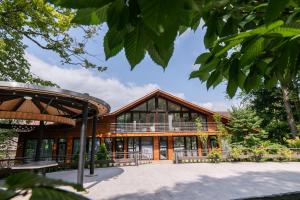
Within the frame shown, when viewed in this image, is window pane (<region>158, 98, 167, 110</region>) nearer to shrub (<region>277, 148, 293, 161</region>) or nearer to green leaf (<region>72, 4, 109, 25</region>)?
shrub (<region>277, 148, 293, 161</region>)

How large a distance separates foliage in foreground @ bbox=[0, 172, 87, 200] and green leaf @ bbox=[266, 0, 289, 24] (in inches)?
24.4

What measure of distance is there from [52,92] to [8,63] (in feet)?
19.8

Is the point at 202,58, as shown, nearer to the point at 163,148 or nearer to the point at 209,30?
the point at 209,30

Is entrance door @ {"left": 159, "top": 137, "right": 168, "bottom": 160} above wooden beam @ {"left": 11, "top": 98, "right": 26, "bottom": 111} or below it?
below

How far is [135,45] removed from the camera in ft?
2.65

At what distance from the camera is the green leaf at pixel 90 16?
806 millimetres

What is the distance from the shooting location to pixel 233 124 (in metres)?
23.0

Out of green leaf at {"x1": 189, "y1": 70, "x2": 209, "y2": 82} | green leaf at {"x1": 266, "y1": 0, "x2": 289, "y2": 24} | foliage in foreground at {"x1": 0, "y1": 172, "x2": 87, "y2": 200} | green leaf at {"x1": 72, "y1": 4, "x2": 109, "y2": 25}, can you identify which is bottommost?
foliage in foreground at {"x1": 0, "y1": 172, "x2": 87, "y2": 200}

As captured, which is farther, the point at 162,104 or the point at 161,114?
the point at 162,104

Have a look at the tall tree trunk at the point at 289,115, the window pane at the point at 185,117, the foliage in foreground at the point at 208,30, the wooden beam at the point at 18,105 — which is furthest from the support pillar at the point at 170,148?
the foliage in foreground at the point at 208,30

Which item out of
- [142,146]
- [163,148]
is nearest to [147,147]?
[142,146]

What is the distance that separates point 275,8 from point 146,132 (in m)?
22.3

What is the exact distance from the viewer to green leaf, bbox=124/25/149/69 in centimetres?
79

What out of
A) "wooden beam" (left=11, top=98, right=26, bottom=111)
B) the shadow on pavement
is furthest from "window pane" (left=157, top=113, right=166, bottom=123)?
"wooden beam" (left=11, top=98, right=26, bottom=111)
